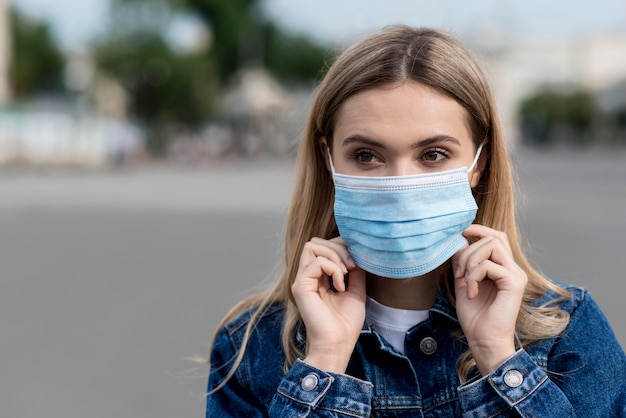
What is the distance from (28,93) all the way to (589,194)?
57807mm

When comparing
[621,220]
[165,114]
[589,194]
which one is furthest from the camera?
[165,114]

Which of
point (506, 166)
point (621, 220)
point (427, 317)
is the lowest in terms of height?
point (621, 220)

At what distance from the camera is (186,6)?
59781 millimetres

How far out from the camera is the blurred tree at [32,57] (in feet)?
222

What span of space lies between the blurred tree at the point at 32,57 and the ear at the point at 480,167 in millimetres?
67247

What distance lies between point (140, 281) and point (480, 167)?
6.73m

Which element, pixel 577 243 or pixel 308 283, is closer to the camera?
pixel 308 283

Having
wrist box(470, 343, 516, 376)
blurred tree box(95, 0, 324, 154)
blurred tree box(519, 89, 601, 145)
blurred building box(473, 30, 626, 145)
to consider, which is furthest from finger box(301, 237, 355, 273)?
blurred building box(473, 30, 626, 145)

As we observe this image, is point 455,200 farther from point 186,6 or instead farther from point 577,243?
point 186,6

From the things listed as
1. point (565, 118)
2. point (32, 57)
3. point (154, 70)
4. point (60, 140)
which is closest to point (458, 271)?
point (60, 140)

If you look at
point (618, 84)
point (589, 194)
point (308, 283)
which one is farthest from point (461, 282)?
point (618, 84)

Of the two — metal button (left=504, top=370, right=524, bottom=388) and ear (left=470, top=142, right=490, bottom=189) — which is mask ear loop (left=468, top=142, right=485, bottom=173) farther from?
metal button (left=504, top=370, right=524, bottom=388)

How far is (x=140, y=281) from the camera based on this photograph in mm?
8727

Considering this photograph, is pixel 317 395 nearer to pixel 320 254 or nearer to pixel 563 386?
pixel 320 254
